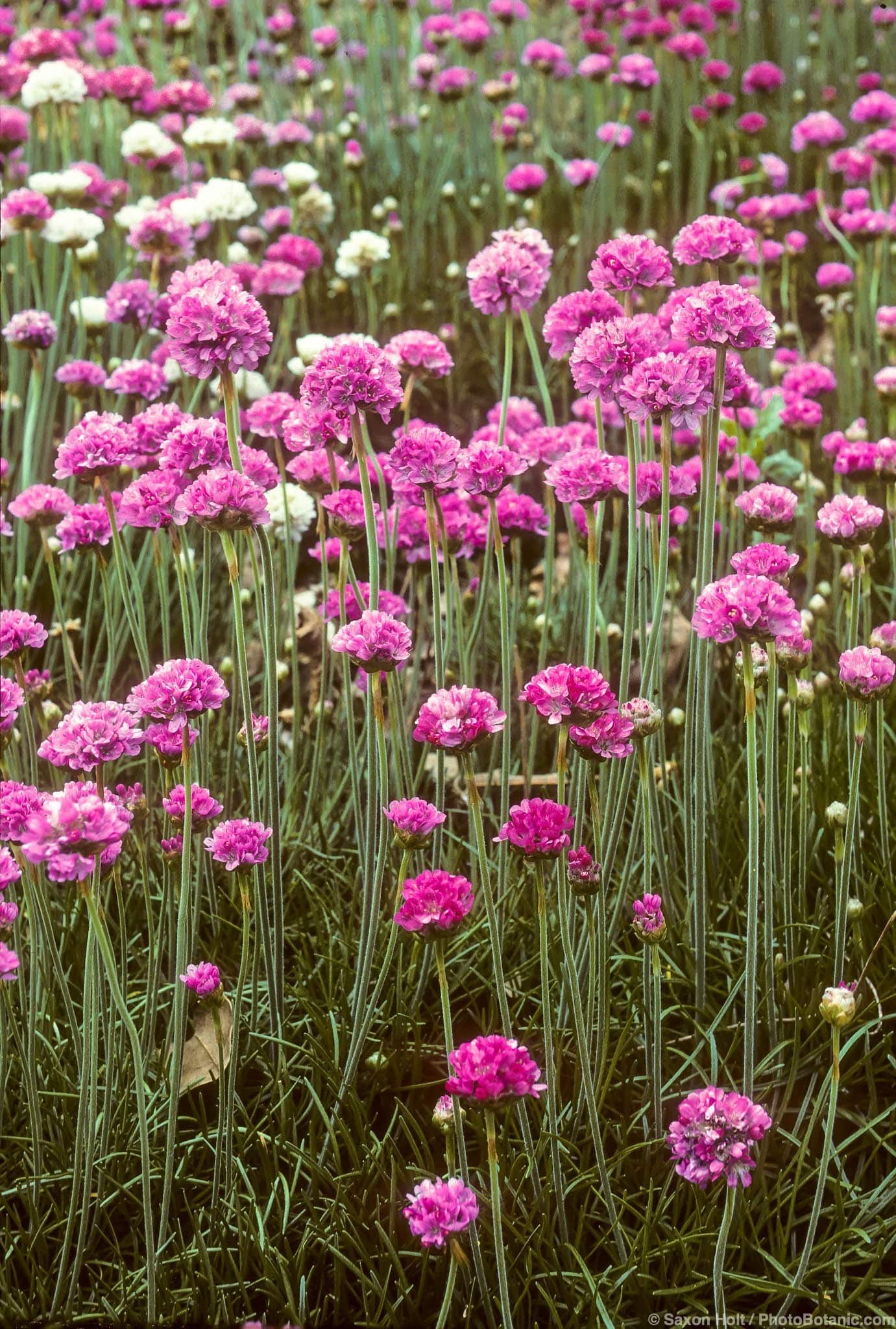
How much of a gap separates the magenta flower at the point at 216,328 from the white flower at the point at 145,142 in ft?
6.53

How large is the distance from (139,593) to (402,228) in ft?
8.57

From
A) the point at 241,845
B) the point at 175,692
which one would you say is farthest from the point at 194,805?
the point at 175,692

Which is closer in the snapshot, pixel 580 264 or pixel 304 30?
pixel 580 264

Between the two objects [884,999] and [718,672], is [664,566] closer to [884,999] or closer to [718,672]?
[884,999]

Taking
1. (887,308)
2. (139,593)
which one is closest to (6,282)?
(139,593)

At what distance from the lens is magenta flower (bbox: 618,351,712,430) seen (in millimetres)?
1700

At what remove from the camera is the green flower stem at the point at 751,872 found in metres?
1.56

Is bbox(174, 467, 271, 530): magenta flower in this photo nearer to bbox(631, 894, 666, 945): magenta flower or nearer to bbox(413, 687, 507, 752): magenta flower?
bbox(413, 687, 507, 752): magenta flower

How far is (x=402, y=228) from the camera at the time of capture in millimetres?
4488

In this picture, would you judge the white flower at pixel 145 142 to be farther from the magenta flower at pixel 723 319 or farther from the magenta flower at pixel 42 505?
the magenta flower at pixel 723 319

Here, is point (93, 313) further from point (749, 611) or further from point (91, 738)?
point (749, 611)

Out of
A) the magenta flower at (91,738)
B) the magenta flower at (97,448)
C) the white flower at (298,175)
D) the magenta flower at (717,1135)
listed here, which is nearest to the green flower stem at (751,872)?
the magenta flower at (717,1135)

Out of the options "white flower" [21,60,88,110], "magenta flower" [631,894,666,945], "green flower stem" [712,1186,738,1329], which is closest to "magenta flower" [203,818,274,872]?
"magenta flower" [631,894,666,945]

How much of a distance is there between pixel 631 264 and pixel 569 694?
76 cm
